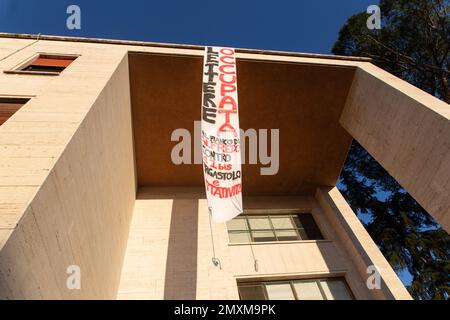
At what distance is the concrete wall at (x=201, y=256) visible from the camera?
27.6 feet

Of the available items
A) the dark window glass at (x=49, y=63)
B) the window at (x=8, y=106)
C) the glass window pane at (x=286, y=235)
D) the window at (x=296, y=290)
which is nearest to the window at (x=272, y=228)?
the glass window pane at (x=286, y=235)

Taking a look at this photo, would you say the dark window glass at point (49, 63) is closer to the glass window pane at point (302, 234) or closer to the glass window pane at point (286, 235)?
the glass window pane at point (286, 235)

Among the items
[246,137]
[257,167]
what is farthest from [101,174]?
[257,167]

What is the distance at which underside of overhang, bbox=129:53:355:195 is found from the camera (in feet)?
31.4

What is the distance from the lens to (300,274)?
9367mm

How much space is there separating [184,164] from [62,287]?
7611 mm

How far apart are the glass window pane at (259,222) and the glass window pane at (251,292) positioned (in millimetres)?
2778

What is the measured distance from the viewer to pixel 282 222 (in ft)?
39.3

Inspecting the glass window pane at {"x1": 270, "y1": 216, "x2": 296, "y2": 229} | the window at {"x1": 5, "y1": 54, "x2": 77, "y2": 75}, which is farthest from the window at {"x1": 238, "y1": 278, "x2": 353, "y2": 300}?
the window at {"x1": 5, "y1": 54, "x2": 77, "y2": 75}

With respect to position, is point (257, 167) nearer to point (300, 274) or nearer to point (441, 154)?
point (300, 274)

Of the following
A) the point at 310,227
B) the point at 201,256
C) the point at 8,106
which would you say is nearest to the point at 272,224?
the point at 310,227

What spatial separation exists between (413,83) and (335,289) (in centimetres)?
1176

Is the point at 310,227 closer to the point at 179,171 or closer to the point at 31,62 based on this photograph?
the point at 179,171

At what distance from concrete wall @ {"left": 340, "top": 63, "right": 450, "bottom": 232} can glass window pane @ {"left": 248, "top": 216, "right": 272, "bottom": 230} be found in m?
4.95
